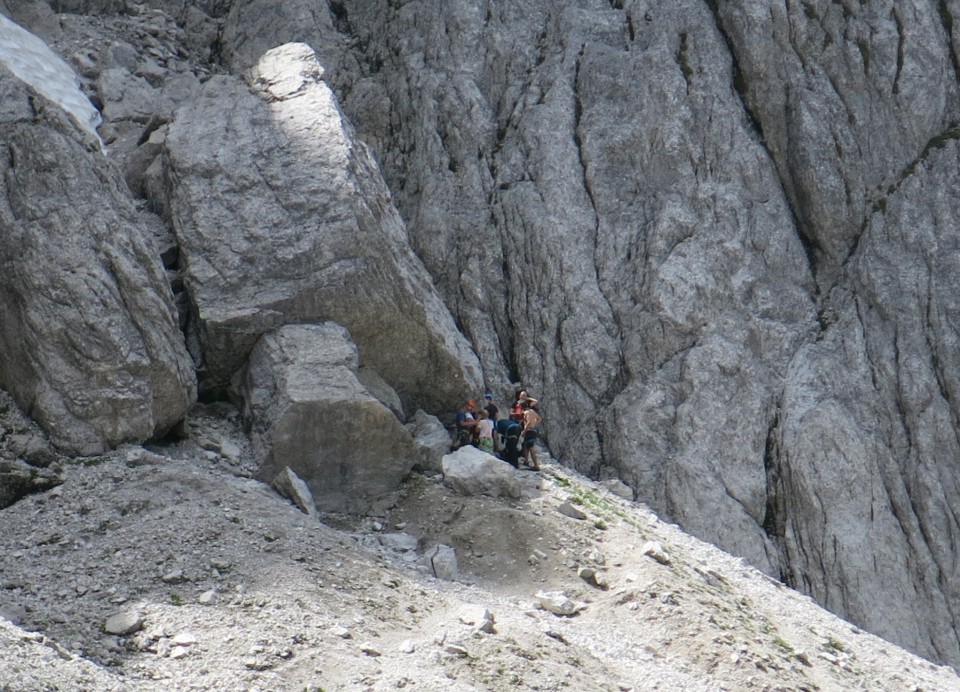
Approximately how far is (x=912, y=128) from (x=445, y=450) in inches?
690

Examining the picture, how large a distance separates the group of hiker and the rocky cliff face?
1008 mm

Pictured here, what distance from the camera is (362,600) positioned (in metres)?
19.7

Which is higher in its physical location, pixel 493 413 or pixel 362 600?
pixel 493 413

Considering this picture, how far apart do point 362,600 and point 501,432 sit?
8087 millimetres

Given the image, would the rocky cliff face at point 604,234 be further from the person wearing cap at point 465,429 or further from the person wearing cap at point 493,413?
the person wearing cap at point 465,429

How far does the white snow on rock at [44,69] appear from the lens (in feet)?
108

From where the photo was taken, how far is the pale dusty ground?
17.2 m

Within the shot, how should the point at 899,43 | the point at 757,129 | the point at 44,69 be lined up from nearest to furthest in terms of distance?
the point at 44,69 < the point at 899,43 < the point at 757,129

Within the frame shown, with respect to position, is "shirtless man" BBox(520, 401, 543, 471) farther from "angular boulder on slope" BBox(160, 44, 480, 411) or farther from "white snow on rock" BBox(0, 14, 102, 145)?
"white snow on rock" BBox(0, 14, 102, 145)

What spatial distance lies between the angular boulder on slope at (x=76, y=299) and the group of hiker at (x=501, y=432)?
6.18 meters

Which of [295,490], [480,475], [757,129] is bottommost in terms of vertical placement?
[480,475]

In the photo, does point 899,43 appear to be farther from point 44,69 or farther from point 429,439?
point 44,69

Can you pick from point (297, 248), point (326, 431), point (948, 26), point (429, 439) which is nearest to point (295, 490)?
point (326, 431)

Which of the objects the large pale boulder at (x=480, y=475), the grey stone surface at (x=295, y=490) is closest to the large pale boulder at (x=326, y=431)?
the grey stone surface at (x=295, y=490)
